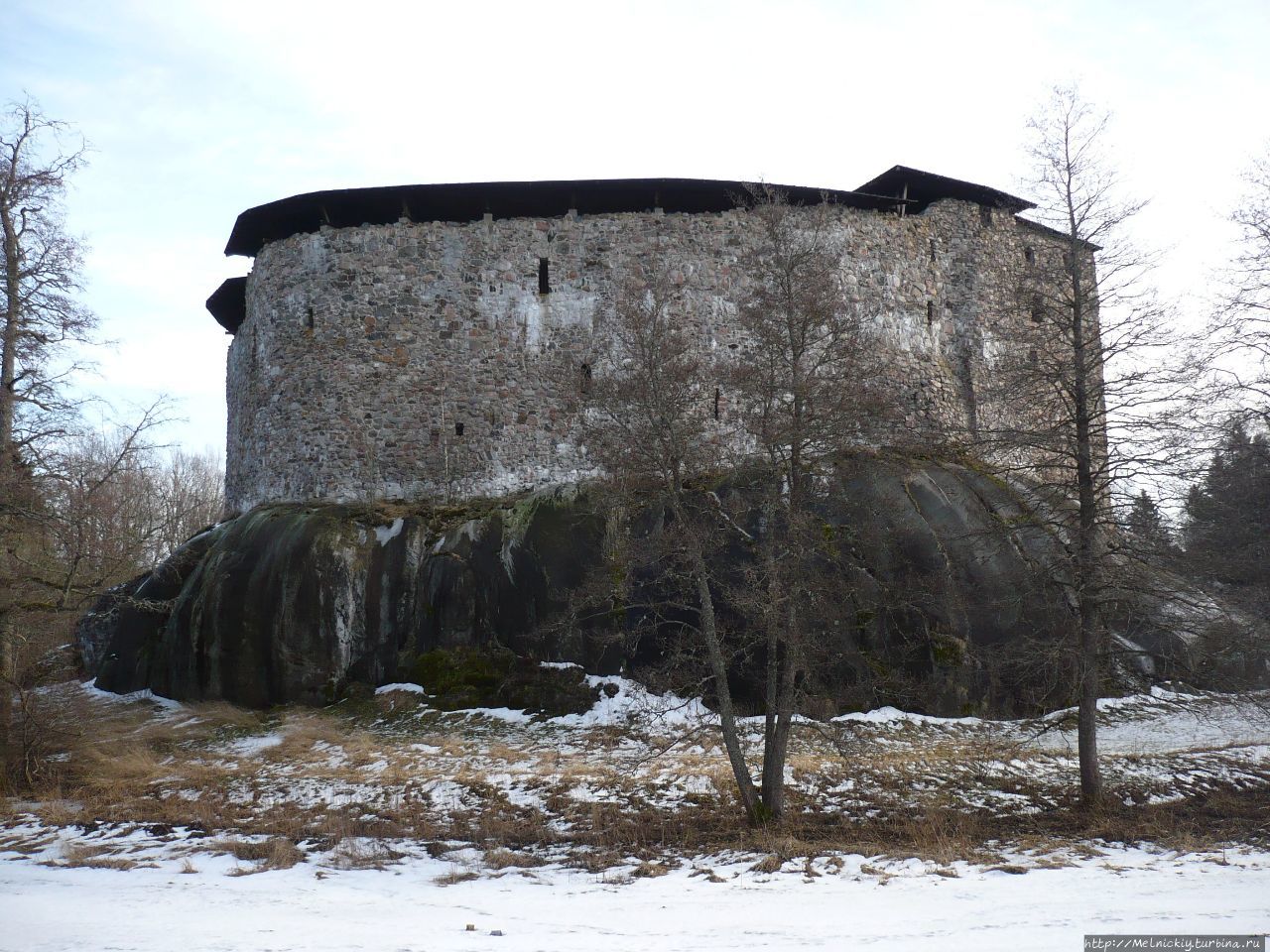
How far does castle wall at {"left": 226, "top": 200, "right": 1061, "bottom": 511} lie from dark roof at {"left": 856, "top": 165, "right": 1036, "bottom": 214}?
6.34ft

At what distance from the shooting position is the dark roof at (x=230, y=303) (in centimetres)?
2264

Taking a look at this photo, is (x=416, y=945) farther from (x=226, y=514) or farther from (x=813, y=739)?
(x=226, y=514)

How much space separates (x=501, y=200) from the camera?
64.9 ft

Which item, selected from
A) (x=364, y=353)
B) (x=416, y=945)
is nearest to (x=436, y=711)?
(x=364, y=353)

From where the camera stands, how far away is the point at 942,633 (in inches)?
635

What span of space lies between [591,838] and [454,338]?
38.0 ft

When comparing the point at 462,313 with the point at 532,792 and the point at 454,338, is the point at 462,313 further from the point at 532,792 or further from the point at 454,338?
the point at 532,792

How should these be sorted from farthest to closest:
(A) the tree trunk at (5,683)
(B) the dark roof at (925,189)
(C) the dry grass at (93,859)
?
(B) the dark roof at (925,189) < (A) the tree trunk at (5,683) < (C) the dry grass at (93,859)

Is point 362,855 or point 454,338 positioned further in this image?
point 454,338

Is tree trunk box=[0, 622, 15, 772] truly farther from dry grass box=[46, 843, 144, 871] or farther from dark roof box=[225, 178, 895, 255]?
dark roof box=[225, 178, 895, 255]

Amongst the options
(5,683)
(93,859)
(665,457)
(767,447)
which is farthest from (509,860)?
(5,683)

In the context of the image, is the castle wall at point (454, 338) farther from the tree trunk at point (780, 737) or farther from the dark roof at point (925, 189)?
the tree trunk at point (780, 737)

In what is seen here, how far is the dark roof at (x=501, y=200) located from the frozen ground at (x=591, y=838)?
10.1 meters

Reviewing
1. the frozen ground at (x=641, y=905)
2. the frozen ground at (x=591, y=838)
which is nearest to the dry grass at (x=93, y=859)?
the frozen ground at (x=591, y=838)
